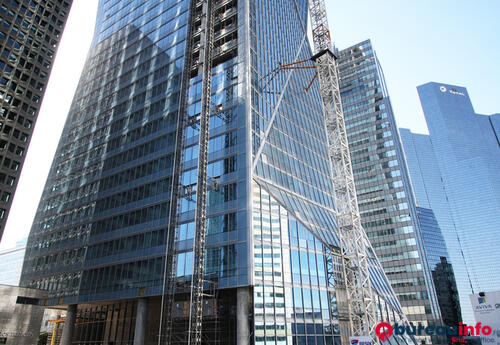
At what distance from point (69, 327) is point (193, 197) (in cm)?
3108

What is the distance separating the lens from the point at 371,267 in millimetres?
55938

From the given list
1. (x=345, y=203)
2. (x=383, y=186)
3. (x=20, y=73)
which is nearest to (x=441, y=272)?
(x=383, y=186)

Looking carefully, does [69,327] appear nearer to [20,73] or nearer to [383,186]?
[20,73]

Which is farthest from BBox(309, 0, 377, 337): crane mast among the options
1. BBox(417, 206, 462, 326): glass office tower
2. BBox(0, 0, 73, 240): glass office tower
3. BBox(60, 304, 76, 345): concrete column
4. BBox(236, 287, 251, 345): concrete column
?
BBox(417, 206, 462, 326): glass office tower

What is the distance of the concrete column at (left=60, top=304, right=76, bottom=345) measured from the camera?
57656 millimetres

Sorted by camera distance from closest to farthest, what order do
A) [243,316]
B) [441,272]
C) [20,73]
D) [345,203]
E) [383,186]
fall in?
[243,316], [345,203], [20,73], [383,186], [441,272]

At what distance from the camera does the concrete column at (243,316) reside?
126 feet

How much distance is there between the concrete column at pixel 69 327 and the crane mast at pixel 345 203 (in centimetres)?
4362

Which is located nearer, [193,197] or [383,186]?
[193,197]

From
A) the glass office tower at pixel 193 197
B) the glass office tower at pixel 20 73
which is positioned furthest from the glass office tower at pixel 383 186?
the glass office tower at pixel 20 73

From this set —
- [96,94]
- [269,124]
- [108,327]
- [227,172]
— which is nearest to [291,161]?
[269,124]

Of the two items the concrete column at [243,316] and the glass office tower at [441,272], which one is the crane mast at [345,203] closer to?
the concrete column at [243,316]

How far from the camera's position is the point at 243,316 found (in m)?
39.3

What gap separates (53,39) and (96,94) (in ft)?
52.4
